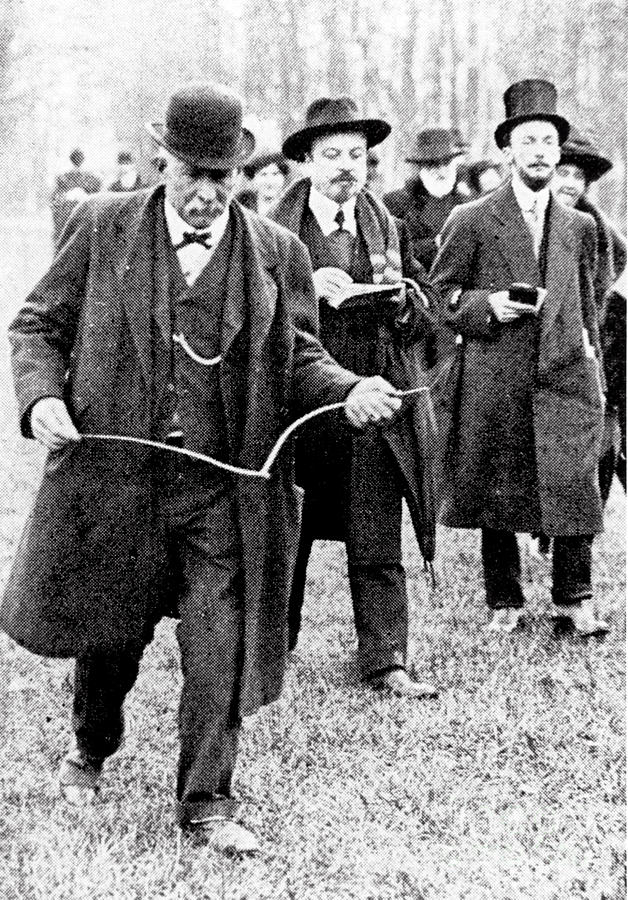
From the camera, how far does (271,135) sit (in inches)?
385

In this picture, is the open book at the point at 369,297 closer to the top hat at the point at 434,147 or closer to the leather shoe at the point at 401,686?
the leather shoe at the point at 401,686

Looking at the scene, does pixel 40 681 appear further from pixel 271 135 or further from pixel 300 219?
pixel 271 135

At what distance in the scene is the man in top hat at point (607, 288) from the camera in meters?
6.62

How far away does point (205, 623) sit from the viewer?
12.2 feet

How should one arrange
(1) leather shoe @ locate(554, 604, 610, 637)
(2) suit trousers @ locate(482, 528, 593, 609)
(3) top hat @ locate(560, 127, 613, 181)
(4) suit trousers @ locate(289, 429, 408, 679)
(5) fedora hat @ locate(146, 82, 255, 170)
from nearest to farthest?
1. (5) fedora hat @ locate(146, 82, 255, 170)
2. (4) suit trousers @ locate(289, 429, 408, 679)
3. (1) leather shoe @ locate(554, 604, 610, 637)
4. (2) suit trousers @ locate(482, 528, 593, 609)
5. (3) top hat @ locate(560, 127, 613, 181)

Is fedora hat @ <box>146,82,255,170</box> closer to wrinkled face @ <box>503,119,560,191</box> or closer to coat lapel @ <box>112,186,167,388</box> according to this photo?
coat lapel @ <box>112,186,167,388</box>

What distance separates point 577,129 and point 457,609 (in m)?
3.30

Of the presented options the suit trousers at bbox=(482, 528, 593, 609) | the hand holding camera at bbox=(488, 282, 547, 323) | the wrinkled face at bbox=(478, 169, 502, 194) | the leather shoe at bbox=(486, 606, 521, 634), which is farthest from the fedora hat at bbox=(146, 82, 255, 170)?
the wrinkled face at bbox=(478, 169, 502, 194)

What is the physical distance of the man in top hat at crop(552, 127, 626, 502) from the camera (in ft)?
21.7

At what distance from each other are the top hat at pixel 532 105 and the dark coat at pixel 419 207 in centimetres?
275

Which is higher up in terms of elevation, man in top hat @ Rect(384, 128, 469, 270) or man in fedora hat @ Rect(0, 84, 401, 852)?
man in top hat @ Rect(384, 128, 469, 270)

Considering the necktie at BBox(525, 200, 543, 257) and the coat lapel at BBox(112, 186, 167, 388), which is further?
the necktie at BBox(525, 200, 543, 257)

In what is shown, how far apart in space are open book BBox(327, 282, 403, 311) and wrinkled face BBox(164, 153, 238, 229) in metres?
1.39

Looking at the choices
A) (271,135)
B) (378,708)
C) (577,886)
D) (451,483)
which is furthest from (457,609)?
(271,135)
